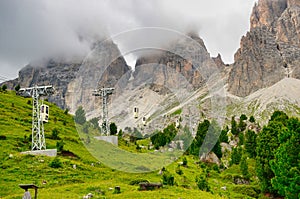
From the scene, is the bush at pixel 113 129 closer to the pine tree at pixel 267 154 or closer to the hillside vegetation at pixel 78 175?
the hillside vegetation at pixel 78 175

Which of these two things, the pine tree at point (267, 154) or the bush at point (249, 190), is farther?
the bush at point (249, 190)

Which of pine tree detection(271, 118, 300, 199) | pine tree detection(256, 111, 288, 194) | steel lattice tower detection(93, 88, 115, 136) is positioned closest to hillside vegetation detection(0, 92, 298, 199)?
pine tree detection(256, 111, 288, 194)

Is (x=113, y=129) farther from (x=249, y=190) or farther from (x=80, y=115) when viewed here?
(x=249, y=190)

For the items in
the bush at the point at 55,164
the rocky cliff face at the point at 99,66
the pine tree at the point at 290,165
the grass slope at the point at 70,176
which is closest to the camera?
the grass slope at the point at 70,176

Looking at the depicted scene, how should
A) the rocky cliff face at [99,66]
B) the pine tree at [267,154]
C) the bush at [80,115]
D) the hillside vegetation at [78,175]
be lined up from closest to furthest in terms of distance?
the hillside vegetation at [78,175]
the rocky cliff face at [99,66]
the pine tree at [267,154]
the bush at [80,115]

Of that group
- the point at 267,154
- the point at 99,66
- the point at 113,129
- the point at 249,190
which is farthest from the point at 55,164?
the point at 113,129

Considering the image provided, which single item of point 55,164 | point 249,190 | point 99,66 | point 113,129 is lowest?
point 249,190

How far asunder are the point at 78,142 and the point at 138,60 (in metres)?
29.2

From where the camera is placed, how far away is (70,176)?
36875 mm

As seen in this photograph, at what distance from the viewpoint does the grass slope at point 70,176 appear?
96.0ft

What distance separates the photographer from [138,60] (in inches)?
1454

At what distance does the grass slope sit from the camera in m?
29.3

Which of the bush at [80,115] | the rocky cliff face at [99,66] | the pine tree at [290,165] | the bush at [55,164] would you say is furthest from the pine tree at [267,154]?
the bush at [80,115]

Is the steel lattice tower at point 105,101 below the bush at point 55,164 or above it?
above
